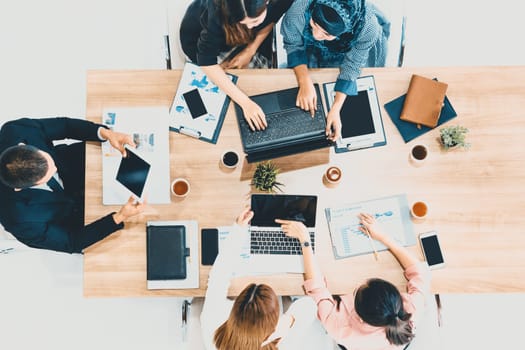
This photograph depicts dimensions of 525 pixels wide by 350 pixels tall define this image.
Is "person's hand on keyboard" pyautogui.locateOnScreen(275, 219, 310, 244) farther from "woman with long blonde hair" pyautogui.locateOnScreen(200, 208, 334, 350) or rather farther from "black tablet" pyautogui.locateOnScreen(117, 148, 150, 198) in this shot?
"black tablet" pyautogui.locateOnScreen(117, 148, 150, 198)

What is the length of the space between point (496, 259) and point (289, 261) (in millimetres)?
885

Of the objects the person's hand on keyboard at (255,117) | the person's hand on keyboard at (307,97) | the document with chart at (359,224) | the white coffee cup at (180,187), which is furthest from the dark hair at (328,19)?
the white coffee cup at (180,187)

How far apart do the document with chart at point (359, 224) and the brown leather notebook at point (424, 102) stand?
1.13ft

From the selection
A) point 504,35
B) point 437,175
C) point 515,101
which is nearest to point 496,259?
point 437,175

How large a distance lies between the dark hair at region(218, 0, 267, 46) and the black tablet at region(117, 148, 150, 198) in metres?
0.65

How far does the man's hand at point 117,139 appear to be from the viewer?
1.88m

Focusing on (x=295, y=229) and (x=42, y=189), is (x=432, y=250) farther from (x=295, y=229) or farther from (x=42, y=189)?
(x=42, y=189)

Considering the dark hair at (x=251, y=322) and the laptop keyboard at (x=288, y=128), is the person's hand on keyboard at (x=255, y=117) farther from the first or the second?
the dark hair at (x=251, y=322)

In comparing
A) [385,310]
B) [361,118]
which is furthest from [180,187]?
[385,310]

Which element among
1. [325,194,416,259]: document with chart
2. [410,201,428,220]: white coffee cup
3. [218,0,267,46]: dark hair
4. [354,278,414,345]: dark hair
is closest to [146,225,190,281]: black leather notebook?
[325,194,416,259]: document with chart

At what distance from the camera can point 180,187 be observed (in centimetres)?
187

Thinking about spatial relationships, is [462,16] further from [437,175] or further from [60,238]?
[60,238]

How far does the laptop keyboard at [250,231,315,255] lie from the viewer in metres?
1.87

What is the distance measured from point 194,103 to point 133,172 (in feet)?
Result: 1.32
